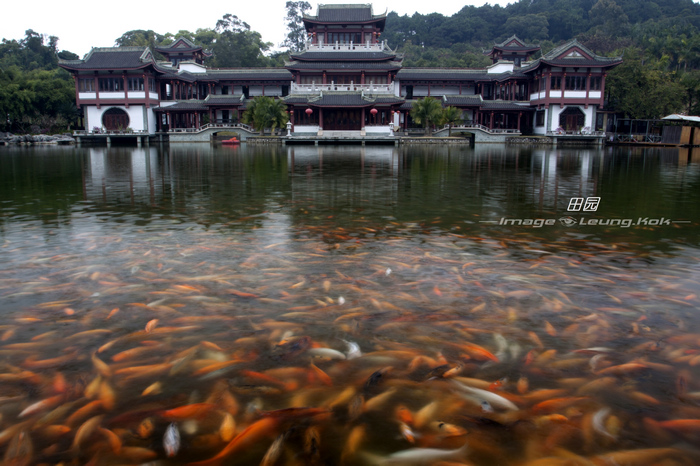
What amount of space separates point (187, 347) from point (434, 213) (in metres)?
6.38

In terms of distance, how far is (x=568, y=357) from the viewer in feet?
12.1

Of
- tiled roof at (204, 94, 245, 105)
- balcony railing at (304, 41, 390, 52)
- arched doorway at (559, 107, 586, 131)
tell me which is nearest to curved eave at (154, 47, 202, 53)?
A: tiled roof at (204, 94, 245, 105)

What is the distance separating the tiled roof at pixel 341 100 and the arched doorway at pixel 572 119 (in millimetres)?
17090

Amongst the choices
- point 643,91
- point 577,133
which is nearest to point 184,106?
point 577,133

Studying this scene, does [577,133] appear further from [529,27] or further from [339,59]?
[529,27]

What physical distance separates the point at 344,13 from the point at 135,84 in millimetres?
21727

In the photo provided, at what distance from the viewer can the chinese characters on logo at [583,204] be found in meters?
10.3

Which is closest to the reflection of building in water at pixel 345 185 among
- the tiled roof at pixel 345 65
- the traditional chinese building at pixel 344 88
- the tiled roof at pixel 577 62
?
the traditional chinese building at pixel 344 88

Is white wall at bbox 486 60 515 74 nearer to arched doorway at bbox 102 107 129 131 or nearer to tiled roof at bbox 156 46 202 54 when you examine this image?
tiled roof at bbox 156 46 202 54

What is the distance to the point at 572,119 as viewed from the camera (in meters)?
51.6

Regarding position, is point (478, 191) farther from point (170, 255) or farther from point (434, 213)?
point (170, 255)

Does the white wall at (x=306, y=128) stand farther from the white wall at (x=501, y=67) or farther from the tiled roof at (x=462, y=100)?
the white wall at (x=501, y=67)

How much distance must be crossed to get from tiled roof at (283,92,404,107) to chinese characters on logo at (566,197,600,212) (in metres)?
35.5

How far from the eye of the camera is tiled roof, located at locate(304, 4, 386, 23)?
2048 inches
